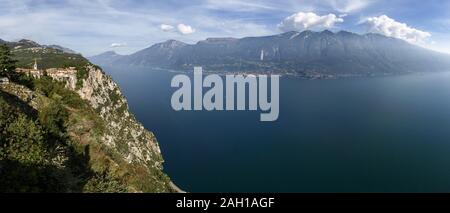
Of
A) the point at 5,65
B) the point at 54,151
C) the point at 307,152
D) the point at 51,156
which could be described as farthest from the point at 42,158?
the point at 307,152

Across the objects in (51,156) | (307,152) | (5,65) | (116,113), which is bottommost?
(307,152)

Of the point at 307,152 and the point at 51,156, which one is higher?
the point at 51,156

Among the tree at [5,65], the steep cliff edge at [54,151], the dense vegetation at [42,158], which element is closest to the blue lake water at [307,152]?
the steep cliff edge at [54,151]

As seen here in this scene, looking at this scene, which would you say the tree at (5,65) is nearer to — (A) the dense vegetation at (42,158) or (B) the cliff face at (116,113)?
(A) the dense vegetation at (42,158)

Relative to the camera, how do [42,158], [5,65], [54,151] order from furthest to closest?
1. [5,65]
2. [54,151]
3. [42,158]

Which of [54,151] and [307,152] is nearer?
[54,151]

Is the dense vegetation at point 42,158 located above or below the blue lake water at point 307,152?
above

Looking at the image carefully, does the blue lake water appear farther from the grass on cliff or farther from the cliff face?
the grass on cliff

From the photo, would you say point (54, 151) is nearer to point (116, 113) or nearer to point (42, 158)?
point (42, 158)

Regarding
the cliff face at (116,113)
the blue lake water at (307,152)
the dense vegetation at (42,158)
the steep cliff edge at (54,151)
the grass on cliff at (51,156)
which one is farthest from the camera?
the cliff face at (116,113)

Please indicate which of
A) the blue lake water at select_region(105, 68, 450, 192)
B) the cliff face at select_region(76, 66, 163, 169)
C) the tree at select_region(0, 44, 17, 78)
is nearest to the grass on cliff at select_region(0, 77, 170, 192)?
the tree at select_region(0, 44, 17, 78)
